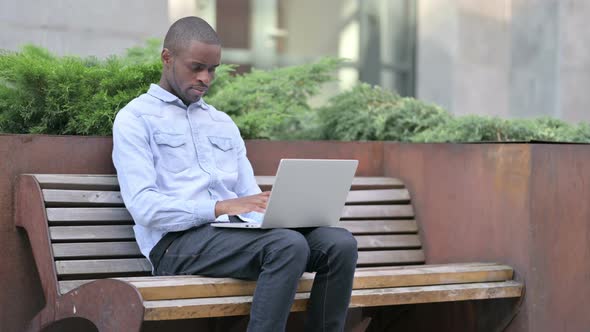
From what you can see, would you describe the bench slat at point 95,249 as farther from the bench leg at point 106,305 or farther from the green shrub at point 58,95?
the green shrub at point 58,95

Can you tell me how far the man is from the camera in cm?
404

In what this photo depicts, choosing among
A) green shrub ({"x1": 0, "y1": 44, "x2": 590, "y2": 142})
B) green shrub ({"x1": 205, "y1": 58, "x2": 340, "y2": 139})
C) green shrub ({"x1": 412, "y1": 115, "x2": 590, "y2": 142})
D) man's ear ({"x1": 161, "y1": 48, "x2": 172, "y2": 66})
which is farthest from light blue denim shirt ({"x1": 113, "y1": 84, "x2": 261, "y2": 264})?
green shrub ({"x1": 412, "y1": 115, "x2": 590, "y2": 142})

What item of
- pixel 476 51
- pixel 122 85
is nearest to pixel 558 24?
pixel 476 51

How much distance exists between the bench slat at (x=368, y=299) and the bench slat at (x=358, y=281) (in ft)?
0.10

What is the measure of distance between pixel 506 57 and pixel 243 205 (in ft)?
25.8

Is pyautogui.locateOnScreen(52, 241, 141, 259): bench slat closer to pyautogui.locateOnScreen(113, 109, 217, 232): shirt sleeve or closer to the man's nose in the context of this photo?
pyautogui.locateOnScreen(113, 109, 217, 232): shirt sleeve

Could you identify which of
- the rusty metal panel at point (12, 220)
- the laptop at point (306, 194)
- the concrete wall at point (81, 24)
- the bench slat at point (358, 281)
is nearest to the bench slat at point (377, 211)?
the bench slat at point (358, 281)

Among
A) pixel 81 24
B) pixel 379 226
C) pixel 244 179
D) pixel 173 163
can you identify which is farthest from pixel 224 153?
pixel 81 24

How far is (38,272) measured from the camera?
14.8 feet

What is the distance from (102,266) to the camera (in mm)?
4453

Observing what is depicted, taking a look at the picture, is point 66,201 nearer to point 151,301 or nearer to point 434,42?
point 151,301

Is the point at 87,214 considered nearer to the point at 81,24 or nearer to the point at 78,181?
the point at 78,181

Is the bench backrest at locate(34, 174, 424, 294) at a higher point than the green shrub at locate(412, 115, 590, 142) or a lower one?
lower

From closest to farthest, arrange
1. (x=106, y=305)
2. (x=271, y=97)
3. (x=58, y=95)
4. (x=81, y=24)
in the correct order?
(x=106, y=305) → (x=58, y=95) → (x=271, y=97) → (x=81, y=24)
